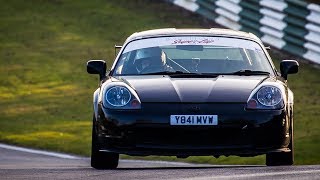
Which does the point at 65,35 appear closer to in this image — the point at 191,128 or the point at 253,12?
the point at 253,12

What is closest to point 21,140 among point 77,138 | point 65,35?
point 77,138

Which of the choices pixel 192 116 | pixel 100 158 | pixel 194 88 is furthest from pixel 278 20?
pixel 192 116

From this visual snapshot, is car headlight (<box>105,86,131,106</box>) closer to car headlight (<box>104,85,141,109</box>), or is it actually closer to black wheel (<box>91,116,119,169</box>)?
car headlight (<box>104,85,141,109</box>)

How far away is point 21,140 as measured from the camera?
1831cm

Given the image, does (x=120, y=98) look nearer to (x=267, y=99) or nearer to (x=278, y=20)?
(x=267, y=99)

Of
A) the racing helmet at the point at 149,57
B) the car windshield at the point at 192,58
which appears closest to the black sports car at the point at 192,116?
the car windshield at the point at 192,58

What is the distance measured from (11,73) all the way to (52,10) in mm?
7188

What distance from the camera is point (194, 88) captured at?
38.5 feet

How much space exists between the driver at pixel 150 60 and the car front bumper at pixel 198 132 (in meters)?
1.19

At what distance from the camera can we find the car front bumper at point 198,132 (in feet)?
37.4

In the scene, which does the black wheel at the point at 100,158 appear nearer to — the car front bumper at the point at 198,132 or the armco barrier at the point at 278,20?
the car front bumper at the point at 198,132

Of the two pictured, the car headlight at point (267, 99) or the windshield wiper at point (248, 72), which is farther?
the windshield wiper at point (248, 72)

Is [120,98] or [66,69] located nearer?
[120,98]

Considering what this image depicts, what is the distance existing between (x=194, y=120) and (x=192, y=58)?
186 cm
